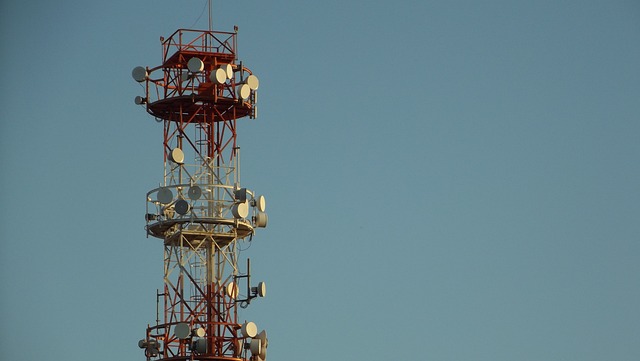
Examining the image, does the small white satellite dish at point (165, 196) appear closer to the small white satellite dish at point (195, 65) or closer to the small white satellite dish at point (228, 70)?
the small white satellite dish at point (195, 65)

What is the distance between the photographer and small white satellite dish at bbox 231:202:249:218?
18412cm

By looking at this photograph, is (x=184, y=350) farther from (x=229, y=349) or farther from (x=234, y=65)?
(x=234, y=65)

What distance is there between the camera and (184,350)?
183375mm

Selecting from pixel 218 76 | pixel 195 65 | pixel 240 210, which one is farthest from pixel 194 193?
pixel 195 65

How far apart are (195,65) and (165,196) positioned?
658 centimetres

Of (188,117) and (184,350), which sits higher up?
(188,117)

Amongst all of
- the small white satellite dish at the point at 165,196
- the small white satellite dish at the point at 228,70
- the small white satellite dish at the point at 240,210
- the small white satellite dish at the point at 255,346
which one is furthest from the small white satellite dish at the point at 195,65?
the small white satellite dish at the point at 255,346

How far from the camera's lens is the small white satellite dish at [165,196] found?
185 m

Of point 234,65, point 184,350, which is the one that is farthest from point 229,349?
point 234,65

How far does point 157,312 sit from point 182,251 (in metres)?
3.15

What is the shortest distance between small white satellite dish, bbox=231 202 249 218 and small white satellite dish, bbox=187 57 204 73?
6901mm

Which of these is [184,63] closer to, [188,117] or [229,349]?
[188,117]

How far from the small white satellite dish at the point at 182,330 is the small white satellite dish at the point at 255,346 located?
3188mm

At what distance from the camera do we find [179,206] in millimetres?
184125
